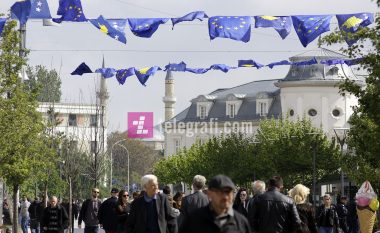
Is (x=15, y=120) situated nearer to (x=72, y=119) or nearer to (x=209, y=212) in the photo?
(x=209, y=212)

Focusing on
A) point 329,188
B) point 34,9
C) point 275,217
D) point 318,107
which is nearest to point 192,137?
point 318,107

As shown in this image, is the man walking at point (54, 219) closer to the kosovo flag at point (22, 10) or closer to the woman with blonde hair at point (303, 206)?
the kosovo flag at point (22, 10)

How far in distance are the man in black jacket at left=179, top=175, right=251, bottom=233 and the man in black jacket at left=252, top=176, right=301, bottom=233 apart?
5.48m

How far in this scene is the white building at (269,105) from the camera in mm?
124750

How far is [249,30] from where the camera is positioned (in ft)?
Answer: 94.0

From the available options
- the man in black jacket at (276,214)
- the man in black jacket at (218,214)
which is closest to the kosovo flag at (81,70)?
the man in black jacket at (276,214)

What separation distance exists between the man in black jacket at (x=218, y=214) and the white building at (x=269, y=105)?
101m

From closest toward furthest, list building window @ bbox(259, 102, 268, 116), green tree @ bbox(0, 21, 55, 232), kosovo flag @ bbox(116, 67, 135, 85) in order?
kosovo flag @ bbox(116, 67, 135, 85), green tree @ bbox(0, 21, 55, 232), building window @ bbox(259, 102, 268, 116)

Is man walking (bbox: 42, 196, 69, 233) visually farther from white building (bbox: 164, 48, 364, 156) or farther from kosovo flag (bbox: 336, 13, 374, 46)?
white building (bbox: 164, 48, 364, 156)

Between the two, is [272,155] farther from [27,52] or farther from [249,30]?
[249,30]

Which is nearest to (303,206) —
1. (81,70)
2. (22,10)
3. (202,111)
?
(22,10)

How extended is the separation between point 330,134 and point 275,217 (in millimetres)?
104057

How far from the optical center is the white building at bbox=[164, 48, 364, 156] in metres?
125

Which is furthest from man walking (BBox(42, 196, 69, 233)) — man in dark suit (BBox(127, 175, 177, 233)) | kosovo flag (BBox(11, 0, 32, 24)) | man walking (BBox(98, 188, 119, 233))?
man in dark suit (BBox(127, 175, 177, 233))
